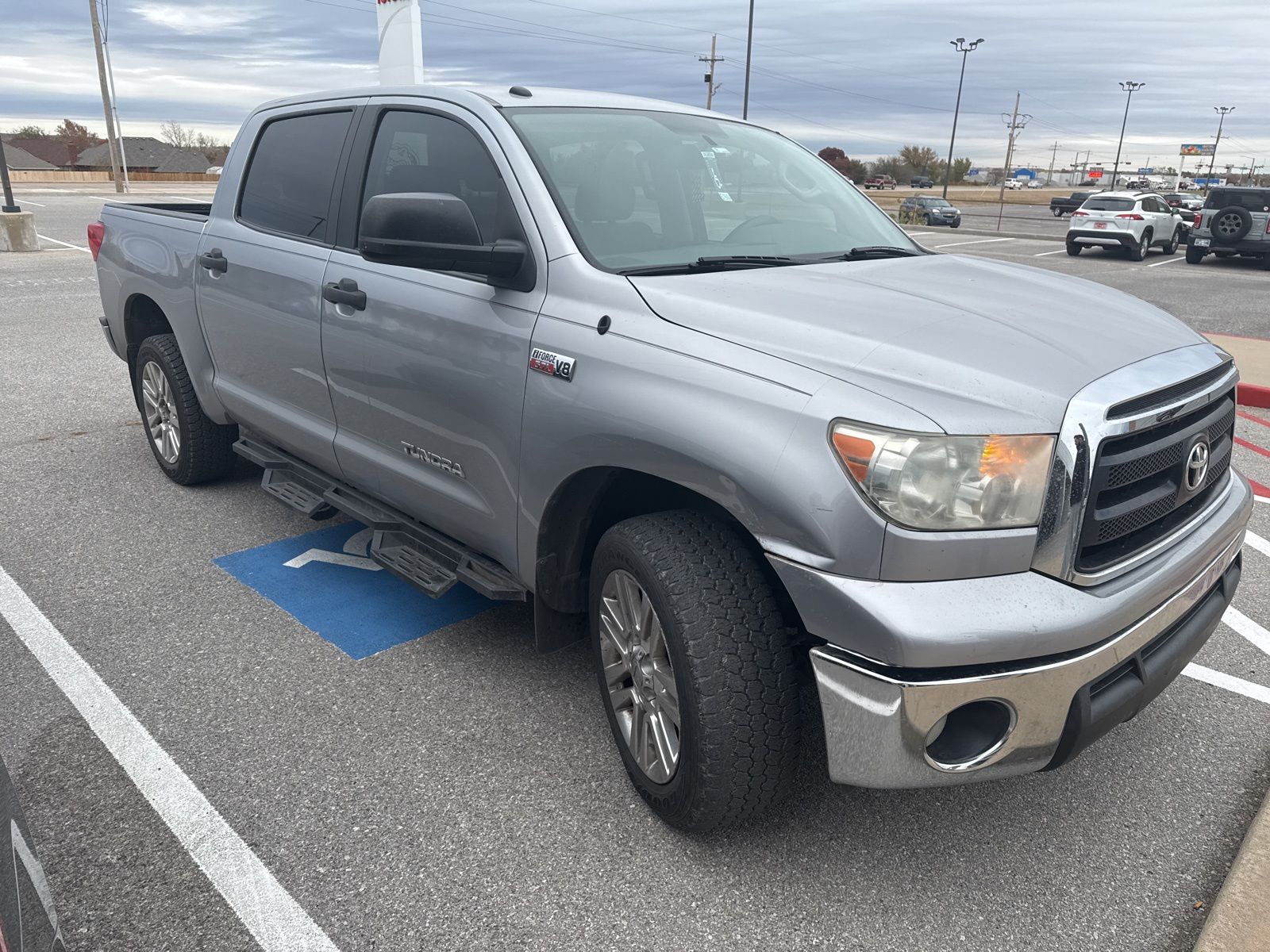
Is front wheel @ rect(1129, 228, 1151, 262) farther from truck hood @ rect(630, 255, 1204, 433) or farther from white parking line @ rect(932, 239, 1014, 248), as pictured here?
truck hood @ rect(630, 255, 1204, 433)

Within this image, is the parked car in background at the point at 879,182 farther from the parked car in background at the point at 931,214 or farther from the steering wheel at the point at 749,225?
the steering wheel at the point at 749,225

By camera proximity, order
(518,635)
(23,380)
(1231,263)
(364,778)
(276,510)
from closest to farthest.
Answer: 1. (364,778)
2. (518,635)
3. (276,510)
4. (23,380)
5. (1231,263)

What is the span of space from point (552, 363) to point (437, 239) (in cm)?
49

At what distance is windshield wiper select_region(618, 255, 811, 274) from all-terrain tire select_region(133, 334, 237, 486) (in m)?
3.00

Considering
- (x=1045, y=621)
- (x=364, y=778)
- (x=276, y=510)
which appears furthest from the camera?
(x=276, y=510)

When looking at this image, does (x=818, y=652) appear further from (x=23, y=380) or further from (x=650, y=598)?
(x=23, y=380)

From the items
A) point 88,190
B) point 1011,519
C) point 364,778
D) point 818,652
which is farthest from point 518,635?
point 88,190

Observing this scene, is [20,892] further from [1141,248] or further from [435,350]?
[1141,248]

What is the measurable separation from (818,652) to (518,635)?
1.83 m

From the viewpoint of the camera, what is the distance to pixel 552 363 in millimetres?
2678

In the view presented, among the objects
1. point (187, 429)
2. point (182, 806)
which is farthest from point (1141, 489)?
point (187, 429)

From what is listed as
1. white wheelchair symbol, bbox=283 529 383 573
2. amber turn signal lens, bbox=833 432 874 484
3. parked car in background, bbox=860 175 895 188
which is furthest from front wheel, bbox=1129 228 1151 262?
parked car in background, bbox=860 175 895 188

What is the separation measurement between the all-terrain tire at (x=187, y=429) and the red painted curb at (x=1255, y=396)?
7550 millimetres

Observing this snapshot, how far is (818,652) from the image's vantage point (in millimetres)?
2152
